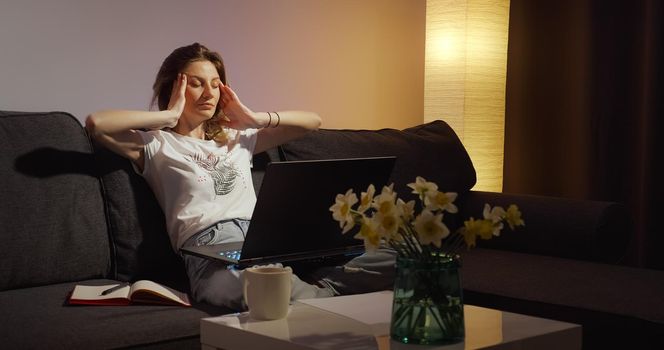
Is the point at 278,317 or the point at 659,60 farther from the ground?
the point at 659,60

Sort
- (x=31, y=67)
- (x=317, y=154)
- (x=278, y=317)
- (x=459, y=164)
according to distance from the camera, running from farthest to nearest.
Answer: (x=459, y=164) → (x=317, y=154) → (x=31, y=67) → (x=278, y=317)

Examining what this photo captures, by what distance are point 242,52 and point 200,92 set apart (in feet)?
2.12

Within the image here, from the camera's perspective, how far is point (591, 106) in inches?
144

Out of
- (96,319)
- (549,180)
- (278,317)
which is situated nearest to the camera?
(278,317)

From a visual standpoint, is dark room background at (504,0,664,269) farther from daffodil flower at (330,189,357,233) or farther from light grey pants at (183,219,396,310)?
daffodil flower at (330,189,357,233)

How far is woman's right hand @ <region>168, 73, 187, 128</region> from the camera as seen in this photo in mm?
2443

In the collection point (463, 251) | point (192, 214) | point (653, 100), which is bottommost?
point (463, 251)

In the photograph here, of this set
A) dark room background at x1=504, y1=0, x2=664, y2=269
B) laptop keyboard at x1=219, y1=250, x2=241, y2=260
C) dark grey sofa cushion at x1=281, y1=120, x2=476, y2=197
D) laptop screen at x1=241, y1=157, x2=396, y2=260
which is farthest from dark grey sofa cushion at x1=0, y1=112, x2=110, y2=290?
dark room background at x1=504, y1=0, x2=664, y2=269

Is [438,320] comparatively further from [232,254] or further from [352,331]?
[232,254]

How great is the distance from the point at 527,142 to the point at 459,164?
3.15 ft

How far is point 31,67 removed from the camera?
2574 mm

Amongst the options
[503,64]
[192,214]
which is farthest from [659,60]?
[192,214]

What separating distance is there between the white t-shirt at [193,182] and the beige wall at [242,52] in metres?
0.41

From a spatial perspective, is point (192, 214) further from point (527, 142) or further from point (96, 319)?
point (527, 142)
